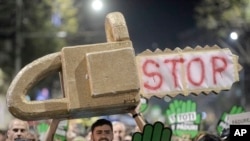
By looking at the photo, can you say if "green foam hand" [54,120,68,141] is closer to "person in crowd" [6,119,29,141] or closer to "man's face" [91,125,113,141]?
"person in crowd" [6,119,29,141]

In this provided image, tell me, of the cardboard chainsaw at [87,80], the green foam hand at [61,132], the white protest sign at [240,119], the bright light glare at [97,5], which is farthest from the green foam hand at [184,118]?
the bright light glare at [97,5]

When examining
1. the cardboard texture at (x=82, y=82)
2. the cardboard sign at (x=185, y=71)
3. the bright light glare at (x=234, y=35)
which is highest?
the bright light glare at (x=234, y=35)

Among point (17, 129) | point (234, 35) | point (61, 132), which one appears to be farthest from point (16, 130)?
point (234, 35)

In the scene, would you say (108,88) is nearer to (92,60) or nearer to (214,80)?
(92,60)

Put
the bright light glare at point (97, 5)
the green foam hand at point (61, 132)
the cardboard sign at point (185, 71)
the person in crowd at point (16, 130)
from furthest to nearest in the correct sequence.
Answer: the bright light glare at point (97, 5)
the green foam hand at point (61, 132)
the person in crowd at point (16, 130)
the cardboard sign at point (185, 71)

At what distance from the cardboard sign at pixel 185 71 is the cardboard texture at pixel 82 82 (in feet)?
1.67

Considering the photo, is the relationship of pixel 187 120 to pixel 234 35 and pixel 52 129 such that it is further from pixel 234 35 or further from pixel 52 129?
pixel 234 35

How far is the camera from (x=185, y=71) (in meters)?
2.22

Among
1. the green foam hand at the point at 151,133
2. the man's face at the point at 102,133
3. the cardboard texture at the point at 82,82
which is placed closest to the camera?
the cardboard texture at the point at 82,82

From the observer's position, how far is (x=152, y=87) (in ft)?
7.23

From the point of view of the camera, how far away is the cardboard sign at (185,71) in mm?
2182

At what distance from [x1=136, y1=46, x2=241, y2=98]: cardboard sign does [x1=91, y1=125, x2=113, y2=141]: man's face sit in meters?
0.25

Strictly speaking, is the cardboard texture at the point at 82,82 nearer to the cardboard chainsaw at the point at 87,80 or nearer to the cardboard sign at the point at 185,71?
the cardboard chainsaw at the point at 87,80

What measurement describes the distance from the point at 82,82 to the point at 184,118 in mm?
2024
